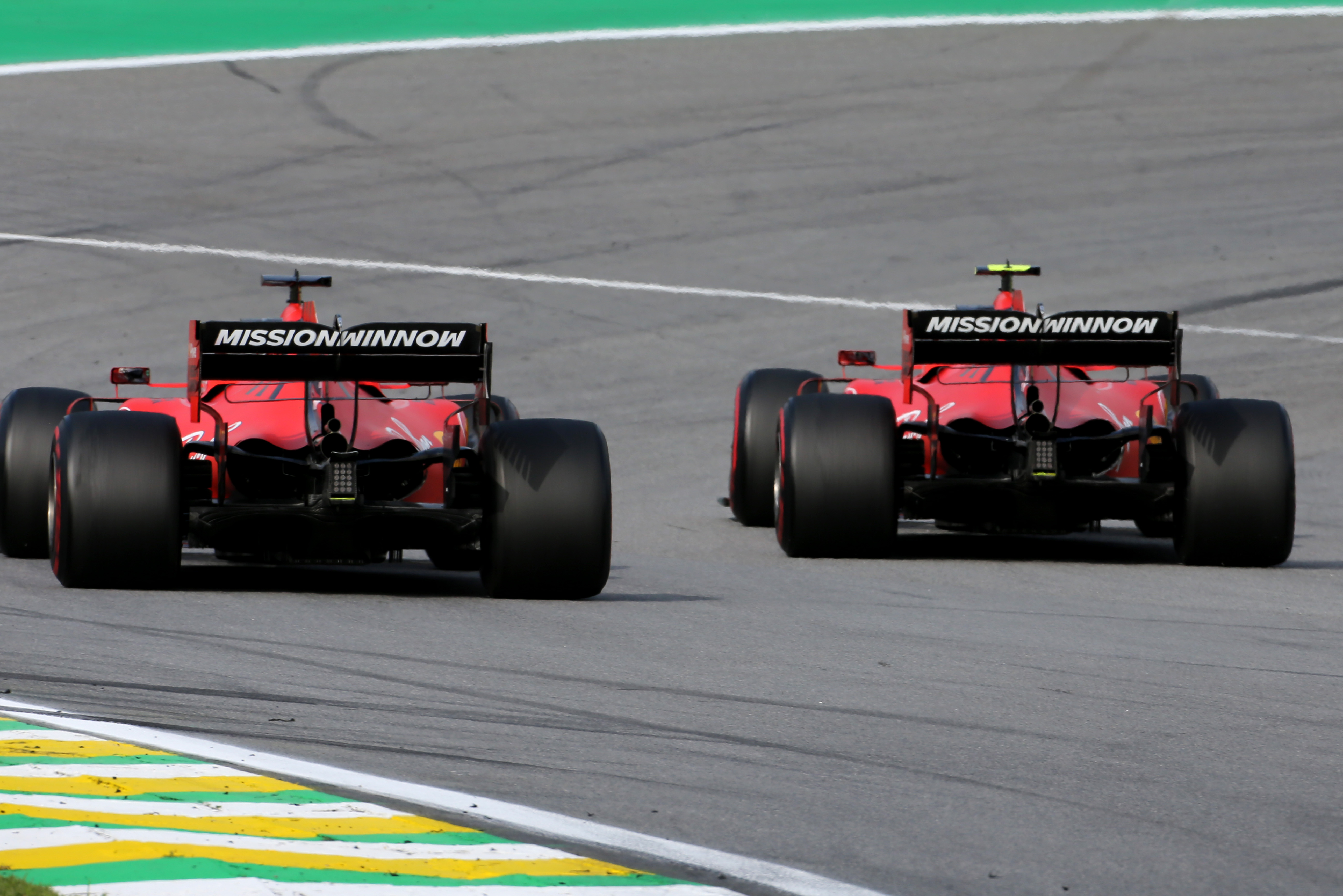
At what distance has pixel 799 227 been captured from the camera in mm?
28266

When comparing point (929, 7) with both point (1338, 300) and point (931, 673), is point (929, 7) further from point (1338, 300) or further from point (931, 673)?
point (931, 673)

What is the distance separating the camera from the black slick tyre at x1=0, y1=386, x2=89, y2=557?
12273 mm

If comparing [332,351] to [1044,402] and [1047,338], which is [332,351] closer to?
[1047,338]

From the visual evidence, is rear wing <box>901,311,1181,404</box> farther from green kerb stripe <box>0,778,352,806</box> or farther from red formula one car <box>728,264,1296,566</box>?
green kerb stripe <box>0,778,352,806</box>

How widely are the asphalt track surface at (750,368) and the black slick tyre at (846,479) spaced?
35 centimetres

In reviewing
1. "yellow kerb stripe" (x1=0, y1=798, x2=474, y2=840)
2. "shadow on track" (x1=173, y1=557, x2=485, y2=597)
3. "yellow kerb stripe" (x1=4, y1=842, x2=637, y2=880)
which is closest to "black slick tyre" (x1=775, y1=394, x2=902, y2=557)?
"shadow on track" (x1=173, y1=557, x2=485, y2=597)

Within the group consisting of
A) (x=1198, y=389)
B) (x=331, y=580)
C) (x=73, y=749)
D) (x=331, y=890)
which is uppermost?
(x=1198, y=389)

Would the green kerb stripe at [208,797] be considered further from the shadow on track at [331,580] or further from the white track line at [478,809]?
the shadow on track at [331,580]

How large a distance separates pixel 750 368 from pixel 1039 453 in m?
10.1

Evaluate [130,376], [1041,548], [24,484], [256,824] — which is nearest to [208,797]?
[256,824]

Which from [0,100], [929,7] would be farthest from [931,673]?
[929,7]

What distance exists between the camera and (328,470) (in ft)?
35.4

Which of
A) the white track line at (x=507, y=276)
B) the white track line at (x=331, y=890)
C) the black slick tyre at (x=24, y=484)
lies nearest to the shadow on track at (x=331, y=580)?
the black slick tyre at (x=24, y=484)

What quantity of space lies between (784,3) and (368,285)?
14674 millimetres
